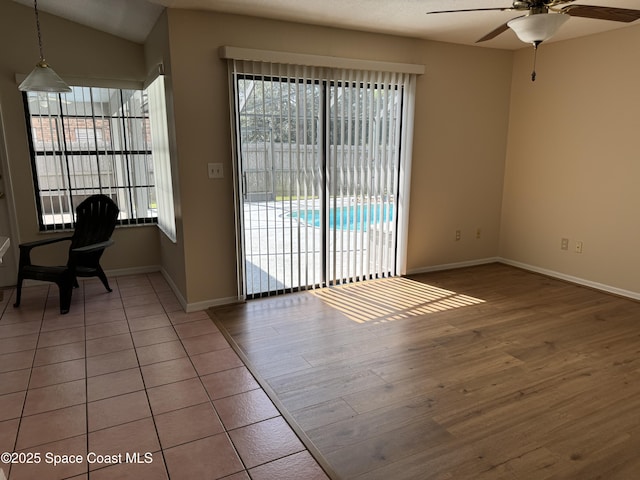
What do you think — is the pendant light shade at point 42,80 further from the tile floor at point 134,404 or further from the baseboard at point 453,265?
the baseboard at point 453,265

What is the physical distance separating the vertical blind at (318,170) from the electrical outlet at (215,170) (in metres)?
0.15

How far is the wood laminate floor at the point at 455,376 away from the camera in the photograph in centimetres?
195

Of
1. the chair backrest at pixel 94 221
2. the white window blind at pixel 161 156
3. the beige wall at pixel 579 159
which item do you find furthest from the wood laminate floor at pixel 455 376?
the chair backrest at pixel 94 221

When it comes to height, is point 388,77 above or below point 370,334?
above

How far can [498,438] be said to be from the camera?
6.77 feet

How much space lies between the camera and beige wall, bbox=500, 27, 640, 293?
3945 mm

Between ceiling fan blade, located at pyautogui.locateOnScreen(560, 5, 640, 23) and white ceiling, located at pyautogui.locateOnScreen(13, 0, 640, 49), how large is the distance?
1.03 meters

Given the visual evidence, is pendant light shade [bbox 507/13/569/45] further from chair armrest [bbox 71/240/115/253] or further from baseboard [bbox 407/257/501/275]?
chair armrest [bbox 71/240/115/253]

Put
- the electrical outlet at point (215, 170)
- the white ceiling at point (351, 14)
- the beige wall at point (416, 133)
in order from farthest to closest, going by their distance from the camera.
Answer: the electrical outlet at point (215, 170) < the beige wall at point (416, 133) < the white ceiling at point (351, 14)

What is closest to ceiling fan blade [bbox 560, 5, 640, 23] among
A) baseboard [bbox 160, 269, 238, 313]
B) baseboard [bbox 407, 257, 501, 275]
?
baseboard [bbox 407, 257, 501, 275]

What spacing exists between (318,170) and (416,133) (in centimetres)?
124

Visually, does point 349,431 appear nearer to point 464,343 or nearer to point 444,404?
point 444,404

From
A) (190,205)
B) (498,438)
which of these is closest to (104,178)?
(190,205)

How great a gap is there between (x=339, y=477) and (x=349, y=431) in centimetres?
31
